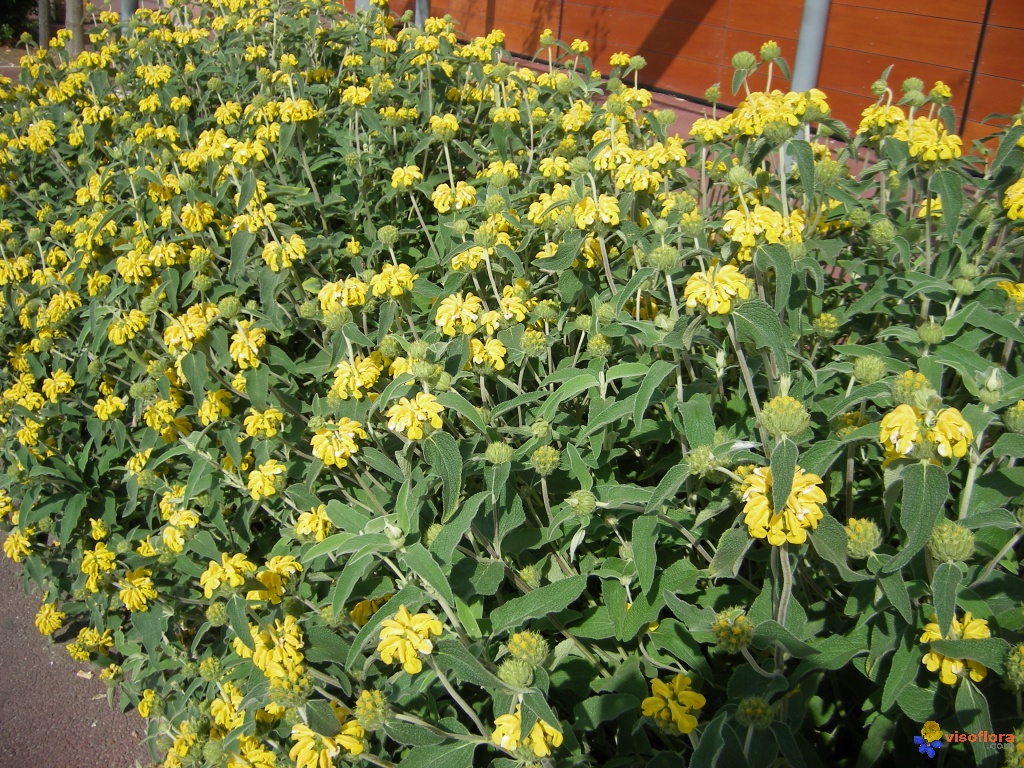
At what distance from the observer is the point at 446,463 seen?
5.09 ft

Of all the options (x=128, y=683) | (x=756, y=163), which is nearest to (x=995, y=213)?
(x=756, y=163)

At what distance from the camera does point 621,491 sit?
4.98ft

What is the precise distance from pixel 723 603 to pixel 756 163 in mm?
1259

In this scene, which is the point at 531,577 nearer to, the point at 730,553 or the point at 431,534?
the point at 431,534

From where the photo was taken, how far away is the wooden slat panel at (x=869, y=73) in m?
4.56

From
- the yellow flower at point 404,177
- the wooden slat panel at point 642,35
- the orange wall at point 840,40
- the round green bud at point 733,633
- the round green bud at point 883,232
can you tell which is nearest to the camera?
the round green bud at point 733,633

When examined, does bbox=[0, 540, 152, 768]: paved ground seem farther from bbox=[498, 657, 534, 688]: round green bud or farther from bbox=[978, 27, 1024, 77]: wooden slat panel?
bbox=[978, 27, 1024, 77]: wooden slat panel

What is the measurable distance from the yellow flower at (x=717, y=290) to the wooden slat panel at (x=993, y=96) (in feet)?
12.6

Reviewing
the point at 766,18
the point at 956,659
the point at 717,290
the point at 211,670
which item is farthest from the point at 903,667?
the point at 766,18

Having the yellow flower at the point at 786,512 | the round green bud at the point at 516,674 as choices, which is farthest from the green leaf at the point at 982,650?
the round green bud at the point at 516,674

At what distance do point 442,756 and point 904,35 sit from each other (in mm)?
5201

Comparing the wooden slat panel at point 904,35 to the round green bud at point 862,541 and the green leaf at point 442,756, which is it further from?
the green leaf at point 442,756

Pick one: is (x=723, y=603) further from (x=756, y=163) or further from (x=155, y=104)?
(x=155, y=104)

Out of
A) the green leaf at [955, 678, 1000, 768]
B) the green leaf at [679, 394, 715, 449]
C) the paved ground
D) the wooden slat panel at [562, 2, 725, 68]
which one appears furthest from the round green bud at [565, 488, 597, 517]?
the wooden slat panel at [562, 2, 725, 68]
